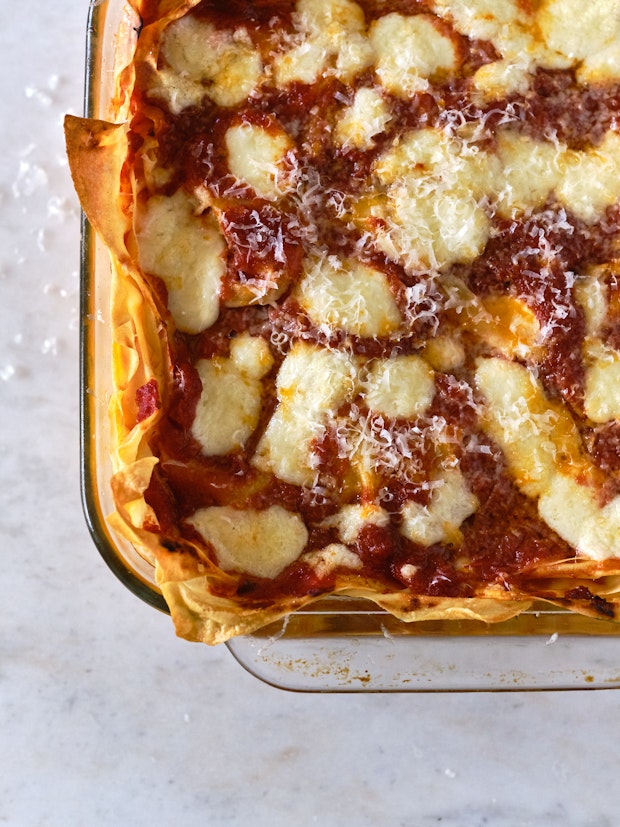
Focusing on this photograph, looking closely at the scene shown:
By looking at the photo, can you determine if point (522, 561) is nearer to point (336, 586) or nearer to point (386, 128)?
point (336, 586)

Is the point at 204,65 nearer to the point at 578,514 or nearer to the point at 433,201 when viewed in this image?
the point at 433,201

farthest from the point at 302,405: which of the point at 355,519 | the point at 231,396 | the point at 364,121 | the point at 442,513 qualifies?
the point at 364,121

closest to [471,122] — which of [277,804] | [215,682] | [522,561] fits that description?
[522,561]

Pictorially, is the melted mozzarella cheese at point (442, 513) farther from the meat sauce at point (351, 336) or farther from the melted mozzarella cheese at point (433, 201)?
the melted mozzarella cheese at point (433, 201)

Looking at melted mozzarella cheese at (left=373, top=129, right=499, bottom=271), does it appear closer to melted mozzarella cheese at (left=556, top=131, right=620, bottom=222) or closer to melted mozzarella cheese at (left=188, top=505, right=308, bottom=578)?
melted mozzarella cheese at (left=556, top=131, right=620, bottom=222)

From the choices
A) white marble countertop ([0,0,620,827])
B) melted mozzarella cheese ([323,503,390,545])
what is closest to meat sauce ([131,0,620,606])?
melted mozzarella cheese ([323,503,390,545])

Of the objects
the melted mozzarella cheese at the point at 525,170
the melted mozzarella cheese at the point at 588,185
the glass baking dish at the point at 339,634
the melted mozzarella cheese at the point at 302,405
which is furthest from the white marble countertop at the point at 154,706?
the melted mozzarella cheese at the point at 588,185
